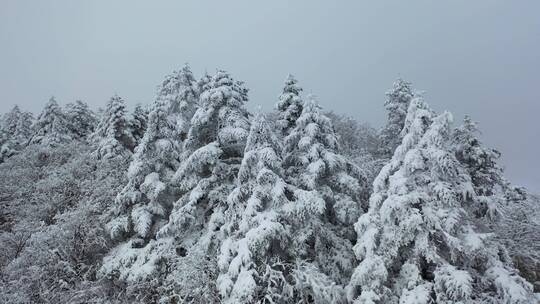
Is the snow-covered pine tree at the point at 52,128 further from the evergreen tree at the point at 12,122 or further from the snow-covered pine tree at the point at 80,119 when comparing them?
the evergreen tree at the point at 12,122

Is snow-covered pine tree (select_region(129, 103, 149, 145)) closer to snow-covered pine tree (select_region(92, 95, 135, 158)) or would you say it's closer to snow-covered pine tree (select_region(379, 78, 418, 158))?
snow-covered pine tree (select_region(92, 95, 135, 158))

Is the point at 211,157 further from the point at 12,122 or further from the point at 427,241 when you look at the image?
the point at 12,122

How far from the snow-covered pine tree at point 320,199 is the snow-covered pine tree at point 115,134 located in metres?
15.4

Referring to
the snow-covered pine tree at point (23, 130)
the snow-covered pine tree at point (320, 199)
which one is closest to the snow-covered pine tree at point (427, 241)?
the snow-covered pine tree at point (320, 199)

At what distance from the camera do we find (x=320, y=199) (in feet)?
63.1

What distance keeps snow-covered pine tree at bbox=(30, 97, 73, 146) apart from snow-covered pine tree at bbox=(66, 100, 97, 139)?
1.28 m

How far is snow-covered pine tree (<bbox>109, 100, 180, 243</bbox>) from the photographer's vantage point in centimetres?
2216

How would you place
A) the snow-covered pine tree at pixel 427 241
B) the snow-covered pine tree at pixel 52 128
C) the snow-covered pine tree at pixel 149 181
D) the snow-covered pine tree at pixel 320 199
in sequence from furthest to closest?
the snow-covered pine tree at pixel 52 128 < the snow-covered pine tree at pixel 149 181 < the snow-covered pine tree at pixel 320 199 < the snow-covered pine tree at pixel 427 241

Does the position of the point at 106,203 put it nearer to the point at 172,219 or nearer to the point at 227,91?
the point at 172,219

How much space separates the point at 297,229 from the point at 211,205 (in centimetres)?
451

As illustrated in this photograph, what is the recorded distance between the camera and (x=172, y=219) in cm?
2067

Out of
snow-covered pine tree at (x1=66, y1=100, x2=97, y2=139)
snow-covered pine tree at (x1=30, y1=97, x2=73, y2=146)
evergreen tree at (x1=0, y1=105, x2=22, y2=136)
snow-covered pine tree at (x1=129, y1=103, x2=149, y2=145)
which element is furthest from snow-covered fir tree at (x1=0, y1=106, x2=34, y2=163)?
snow-covered pine tree at (x1=129, y1=103, x2=149, y2=145)

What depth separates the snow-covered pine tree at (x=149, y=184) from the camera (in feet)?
72.7

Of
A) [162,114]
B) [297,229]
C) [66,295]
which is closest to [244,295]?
[297,229]
